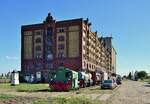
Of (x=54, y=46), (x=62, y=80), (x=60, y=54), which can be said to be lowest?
(x=62, y=80)

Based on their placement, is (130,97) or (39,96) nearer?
(39,96)

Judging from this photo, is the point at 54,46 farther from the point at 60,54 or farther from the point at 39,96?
the point at 39,96

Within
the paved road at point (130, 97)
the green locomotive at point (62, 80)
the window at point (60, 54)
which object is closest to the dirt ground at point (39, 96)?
the paved road at point (130, 97)

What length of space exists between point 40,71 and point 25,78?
709 cm

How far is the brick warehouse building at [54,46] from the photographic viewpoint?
88.9 metres

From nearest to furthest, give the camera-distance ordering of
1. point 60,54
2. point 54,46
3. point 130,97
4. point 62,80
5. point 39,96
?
point 39,96, point 130,97, point 62,80, point 60,54, point 54,46

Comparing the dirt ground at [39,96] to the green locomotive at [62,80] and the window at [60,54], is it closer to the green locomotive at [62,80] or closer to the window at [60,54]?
the green locomotive at [62,80]

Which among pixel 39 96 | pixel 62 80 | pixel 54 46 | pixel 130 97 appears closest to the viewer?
pixel 39 96

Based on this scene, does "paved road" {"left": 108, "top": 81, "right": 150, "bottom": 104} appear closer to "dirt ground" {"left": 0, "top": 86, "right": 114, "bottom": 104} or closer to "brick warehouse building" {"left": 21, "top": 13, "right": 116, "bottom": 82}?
"dirt ground" {"left": 0, "top": 86, "right": 114, "bottom": 104}

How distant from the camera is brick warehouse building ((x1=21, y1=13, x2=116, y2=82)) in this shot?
88.9m

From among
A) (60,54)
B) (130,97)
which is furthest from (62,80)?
(60,54)

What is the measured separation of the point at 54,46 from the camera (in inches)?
3639

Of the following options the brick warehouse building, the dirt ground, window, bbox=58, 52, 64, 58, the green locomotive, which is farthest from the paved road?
window, bbox=58, 52, 64, 58

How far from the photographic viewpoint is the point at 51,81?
38125mm
